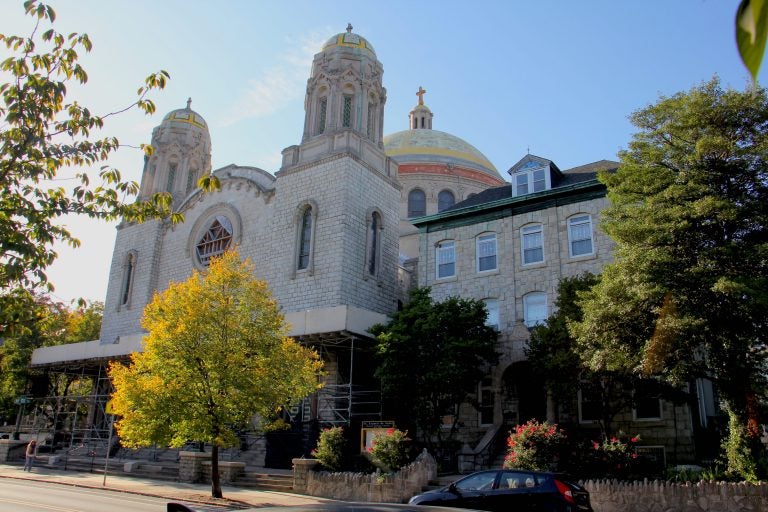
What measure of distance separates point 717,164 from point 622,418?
33.7 feet

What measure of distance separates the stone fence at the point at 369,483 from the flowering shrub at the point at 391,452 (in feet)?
1.65

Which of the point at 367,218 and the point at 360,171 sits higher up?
the point at 360,171

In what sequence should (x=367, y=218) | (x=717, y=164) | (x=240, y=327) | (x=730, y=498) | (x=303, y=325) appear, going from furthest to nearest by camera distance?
(x=367, y=218) < (x=303, y=325) < (x=240, y=327) < (x=717, y=164) < (x=730, y=498)

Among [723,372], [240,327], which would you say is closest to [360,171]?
[240,327]

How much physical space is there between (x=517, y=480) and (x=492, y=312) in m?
15.6

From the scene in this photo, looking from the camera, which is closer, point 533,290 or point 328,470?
point 328,470

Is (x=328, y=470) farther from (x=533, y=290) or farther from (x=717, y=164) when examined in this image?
(x=717, y=164)

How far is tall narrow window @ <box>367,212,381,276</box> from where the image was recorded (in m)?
32.2

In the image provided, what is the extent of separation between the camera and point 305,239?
3228 centimetres

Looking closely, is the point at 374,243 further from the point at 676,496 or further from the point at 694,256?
the point at 676,496

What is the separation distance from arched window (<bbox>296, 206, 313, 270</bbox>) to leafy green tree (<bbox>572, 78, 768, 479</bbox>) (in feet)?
50.7

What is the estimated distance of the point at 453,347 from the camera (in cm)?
2402

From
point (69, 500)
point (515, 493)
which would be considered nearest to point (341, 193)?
point (69, 500)

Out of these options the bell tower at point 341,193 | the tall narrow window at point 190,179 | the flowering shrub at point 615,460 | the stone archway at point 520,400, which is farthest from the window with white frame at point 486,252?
the tall narrow window at point 190,179
